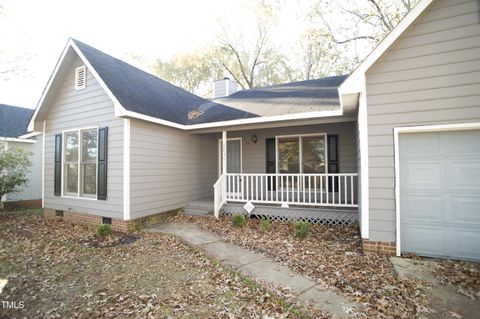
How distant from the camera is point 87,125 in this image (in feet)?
25.2

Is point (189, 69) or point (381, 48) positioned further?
point (189, 69)

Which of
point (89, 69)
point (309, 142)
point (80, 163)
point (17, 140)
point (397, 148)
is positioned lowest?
point (80, 163)

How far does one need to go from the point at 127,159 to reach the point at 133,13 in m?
13.5

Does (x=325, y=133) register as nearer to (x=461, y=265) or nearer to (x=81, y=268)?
(x=461, y=265)

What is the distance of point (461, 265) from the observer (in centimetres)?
409

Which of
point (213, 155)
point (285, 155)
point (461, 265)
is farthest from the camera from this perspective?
point (213, 155)

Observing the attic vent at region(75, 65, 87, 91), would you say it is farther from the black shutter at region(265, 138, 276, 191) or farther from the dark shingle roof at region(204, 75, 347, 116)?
the black shutter at region(265, 138, 276, 191)

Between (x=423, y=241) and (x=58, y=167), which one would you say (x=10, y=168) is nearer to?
(x=58, y=167)

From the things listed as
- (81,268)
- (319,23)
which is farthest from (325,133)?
(319,23)

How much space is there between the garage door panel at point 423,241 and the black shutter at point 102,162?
746cm

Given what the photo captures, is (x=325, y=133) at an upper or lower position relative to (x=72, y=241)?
upper

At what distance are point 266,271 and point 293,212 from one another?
3402 mm

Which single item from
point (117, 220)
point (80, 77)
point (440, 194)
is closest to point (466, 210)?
point (440, 194)

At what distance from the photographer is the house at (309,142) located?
4332 mm
